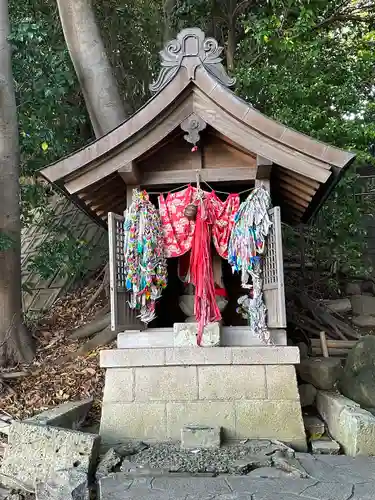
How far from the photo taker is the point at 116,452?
486 centimetres

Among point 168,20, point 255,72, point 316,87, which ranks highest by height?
point 168,20

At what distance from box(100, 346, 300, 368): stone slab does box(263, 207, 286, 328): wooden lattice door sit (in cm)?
33

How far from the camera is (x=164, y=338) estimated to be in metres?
5.80

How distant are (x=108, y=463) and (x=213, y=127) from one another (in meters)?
3.75

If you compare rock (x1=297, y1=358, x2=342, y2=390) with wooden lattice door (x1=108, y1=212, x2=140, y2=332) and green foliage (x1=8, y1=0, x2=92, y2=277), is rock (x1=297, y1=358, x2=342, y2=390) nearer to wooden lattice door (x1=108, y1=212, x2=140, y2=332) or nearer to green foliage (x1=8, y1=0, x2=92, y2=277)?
wooden lattice door (x1=108, y1=212, x2=140, y2=332)

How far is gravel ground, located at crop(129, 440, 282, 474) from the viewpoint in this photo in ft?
14.6

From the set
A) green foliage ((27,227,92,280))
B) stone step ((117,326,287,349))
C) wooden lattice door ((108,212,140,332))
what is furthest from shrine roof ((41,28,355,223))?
green foliage ((27,227,92,280))

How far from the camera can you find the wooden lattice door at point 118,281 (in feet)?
18.5

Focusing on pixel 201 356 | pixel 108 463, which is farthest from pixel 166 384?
pixel 108 463

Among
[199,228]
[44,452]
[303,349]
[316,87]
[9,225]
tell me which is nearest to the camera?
[44,452]

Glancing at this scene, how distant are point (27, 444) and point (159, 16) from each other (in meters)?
10.8

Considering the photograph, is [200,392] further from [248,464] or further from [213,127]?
[213,127]

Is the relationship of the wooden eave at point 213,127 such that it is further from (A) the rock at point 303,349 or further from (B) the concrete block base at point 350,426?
(A) the rock at point 303,349

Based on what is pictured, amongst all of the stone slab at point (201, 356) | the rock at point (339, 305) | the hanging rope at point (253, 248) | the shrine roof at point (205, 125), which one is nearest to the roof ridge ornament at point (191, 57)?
the shrine roof at point (205, 125)
